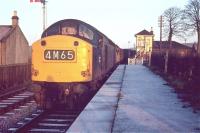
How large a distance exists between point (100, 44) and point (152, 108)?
431cm

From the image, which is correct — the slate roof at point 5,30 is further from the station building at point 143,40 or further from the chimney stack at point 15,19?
the station building at point 143,40

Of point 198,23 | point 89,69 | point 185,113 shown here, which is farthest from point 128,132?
point 198,23

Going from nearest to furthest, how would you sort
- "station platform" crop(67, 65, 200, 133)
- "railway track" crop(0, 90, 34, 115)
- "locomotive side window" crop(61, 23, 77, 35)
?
"station platform" crop(67, 65, 200, 133), "railway track" crop(0, 90, 34, 115), "locomotive side window" crop(61, 23, 77, 35)

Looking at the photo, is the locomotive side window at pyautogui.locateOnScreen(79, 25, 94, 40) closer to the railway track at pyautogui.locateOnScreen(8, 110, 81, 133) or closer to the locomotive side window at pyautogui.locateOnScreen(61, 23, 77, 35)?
the locomotive side window at pyautogui.locateOnScreen(61, 23, 77, 35)

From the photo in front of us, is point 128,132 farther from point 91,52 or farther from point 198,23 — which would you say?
point 198,23

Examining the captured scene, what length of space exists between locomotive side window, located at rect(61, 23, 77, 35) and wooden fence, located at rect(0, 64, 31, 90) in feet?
22.8

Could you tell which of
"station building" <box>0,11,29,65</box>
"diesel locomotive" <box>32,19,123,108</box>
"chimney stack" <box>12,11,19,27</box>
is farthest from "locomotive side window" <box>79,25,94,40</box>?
"chimney stack" <box>12,11,19,27</box>

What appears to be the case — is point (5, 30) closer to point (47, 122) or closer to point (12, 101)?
point (12, 101)

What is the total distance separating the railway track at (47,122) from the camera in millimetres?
9893

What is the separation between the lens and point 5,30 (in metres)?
40.5

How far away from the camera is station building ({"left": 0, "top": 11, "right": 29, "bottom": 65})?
3775 cm

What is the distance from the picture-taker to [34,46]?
1308cm

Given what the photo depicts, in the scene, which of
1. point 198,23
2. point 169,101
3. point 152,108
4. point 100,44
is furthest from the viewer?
→ point 198,23

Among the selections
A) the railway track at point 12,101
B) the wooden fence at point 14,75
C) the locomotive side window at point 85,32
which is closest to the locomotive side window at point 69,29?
the locomotive side window at point 85,32
